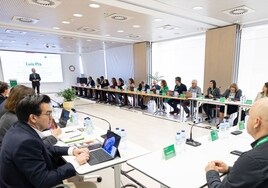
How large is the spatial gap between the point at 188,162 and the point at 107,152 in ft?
2.26

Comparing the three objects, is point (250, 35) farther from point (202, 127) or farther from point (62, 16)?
point (62, 16)

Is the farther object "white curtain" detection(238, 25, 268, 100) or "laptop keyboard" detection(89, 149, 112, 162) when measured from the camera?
"white curtain" detection(238, 25, 268, 100)

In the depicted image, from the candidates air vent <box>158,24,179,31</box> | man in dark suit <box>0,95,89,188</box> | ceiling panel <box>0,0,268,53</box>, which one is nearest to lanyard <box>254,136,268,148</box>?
man in dark suit <box>0,95,89,188</box>

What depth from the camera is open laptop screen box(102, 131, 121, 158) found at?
157 centimetres

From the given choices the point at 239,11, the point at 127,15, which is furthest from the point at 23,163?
the point at 239,11

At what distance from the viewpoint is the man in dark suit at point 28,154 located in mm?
1067

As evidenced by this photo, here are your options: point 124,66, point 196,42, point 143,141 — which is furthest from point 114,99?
point 143,141

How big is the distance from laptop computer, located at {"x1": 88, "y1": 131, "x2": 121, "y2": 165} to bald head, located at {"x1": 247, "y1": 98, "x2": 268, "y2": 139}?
96 centimetres

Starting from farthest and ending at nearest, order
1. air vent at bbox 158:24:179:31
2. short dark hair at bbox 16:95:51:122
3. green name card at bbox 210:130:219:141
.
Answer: air vent at bbox 158:24:179:31, green name card at bbox 210:130:219:141, short dark hair at bbox 16:95:51:122

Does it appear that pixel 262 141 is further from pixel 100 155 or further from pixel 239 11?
pixel 239 11

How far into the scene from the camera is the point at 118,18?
453cm

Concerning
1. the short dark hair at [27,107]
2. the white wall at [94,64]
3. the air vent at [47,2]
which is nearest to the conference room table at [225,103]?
the air vent at [47,2]

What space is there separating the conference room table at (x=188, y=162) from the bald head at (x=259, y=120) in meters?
0.47

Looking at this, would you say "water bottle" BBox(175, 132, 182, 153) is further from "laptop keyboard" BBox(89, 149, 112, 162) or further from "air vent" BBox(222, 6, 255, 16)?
"air vent" BBox(222, 6, 255, 16)
